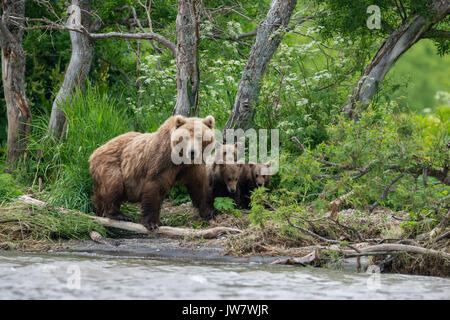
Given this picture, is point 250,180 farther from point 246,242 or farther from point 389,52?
point 389,52

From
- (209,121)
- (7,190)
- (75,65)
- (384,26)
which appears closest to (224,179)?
(209,121)

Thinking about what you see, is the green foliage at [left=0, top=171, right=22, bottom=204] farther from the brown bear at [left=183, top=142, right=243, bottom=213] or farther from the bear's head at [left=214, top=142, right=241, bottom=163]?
the bear's head at [left=214, top=142, right=241, bottom=163]

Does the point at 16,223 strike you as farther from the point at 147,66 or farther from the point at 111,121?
the point at 147,66

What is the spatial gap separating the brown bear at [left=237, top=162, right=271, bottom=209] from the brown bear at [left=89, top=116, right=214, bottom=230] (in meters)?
0.80

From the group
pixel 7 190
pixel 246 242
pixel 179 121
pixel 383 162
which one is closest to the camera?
pixel 383 162

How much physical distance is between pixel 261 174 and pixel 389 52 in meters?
2.36

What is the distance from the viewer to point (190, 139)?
701 centimetres

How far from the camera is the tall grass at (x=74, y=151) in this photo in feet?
26.5

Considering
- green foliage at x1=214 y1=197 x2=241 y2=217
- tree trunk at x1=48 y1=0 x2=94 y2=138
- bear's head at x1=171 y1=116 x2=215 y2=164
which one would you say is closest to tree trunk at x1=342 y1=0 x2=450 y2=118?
green foliage at x1=214 y1=197 x2=241 y2=217

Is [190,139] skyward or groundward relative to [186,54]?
groundward

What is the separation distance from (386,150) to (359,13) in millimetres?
3517

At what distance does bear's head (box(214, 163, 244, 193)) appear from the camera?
26.6ft

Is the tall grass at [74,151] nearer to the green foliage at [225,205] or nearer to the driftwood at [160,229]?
the driftwood at [160,229]
